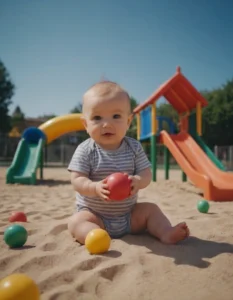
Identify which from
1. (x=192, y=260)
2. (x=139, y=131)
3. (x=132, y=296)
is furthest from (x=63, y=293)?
(x=139, y=131)

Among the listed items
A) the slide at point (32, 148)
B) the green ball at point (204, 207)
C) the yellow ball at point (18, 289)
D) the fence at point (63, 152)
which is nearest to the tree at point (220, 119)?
the fence at point (63, 152)

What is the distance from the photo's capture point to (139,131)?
10898 mm

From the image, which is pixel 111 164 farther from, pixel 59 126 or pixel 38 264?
pixel 59 126

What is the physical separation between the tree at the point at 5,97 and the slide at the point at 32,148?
26717mm

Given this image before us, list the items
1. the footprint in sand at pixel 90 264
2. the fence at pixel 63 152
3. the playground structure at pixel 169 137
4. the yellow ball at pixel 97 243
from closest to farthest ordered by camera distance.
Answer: the footprint in sand at pixel 90 264, the yellow ball at pixel 97 243, the playground structure at pixel 169 137, the fence at pixel 63 152

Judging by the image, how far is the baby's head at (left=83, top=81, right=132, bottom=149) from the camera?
2428 millimetres

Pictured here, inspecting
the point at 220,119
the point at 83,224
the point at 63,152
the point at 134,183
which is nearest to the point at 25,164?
the point at 83,224

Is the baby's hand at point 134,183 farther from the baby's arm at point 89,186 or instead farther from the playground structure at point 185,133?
the playground structure at point 185,133

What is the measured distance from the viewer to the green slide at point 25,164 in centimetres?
812

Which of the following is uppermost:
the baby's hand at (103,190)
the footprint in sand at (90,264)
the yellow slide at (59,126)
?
the yellow slide at (59,126)

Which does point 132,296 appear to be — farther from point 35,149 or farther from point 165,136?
point 35,149

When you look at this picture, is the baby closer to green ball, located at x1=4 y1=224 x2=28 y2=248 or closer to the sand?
the sand

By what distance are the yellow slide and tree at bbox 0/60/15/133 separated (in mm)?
26630

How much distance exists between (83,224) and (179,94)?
8035 millimetres
